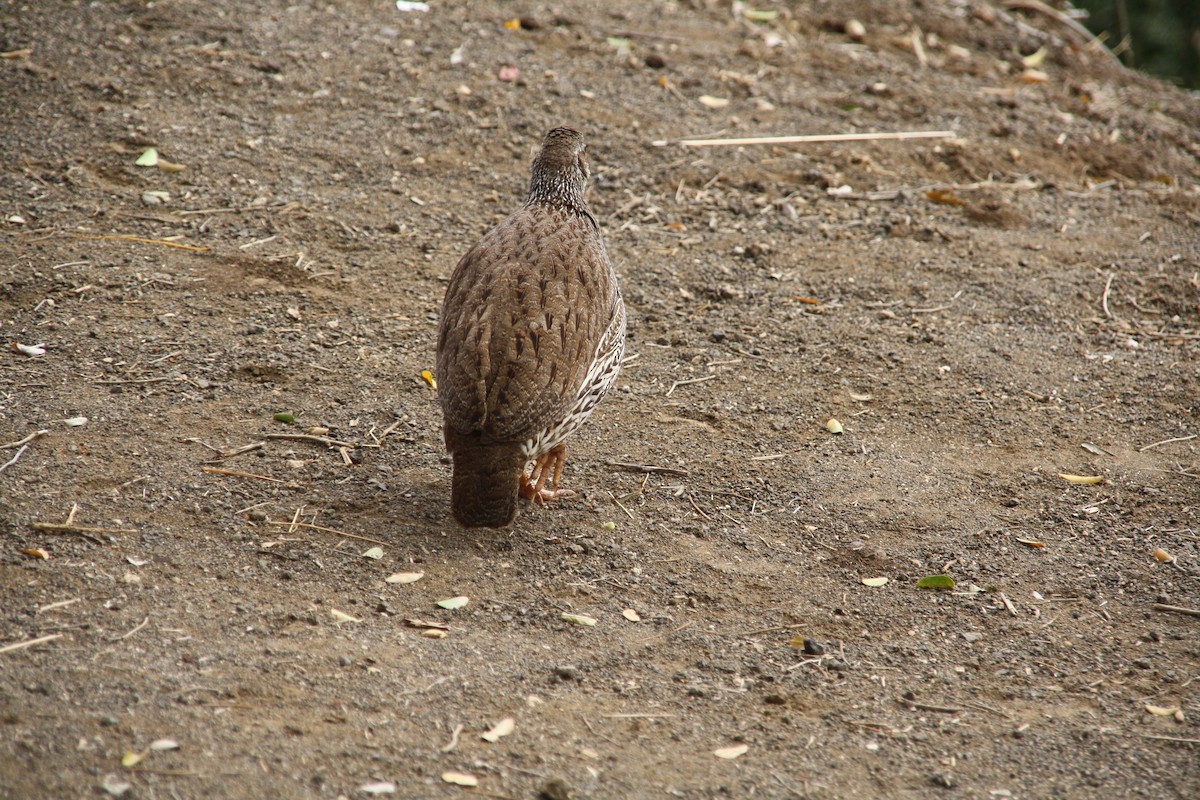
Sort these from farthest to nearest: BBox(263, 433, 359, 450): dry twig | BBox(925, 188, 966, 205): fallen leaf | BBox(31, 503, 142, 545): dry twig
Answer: BBox(925, 188, 966, 205): fallen leaf → BBox(263, 433, 359, 450): dry twig → BBox(31, 503, 142, 545): dry twig

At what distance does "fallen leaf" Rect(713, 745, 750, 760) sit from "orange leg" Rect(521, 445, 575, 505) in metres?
1.63

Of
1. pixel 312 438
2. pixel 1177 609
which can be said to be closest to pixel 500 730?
pixel 312 438

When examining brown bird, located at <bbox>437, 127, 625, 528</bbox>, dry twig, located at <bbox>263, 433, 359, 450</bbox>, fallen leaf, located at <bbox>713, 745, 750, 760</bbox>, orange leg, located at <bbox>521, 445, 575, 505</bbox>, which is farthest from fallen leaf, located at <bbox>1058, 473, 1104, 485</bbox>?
dry twig, located at <bbox>263, 433, 359, 450</bbox>

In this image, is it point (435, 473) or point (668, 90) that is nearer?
point (435, 473)

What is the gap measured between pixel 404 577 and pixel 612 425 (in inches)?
66.2

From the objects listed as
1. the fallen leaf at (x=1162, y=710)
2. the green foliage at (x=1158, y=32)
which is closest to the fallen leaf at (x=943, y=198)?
the fallen leaf at (x=1162, y=710)

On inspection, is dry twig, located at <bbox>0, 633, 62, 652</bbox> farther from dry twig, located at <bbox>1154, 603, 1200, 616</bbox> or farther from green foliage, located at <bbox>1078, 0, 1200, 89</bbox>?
green foliage, located at <bbox>1078, 0, 1200, 89</bbox>

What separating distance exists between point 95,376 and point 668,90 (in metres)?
5.18

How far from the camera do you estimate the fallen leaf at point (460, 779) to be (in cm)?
340

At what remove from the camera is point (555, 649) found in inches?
162

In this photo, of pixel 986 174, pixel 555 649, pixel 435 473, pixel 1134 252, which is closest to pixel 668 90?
pixel 986 174

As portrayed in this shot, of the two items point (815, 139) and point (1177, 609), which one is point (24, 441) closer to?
point (1177, 609)

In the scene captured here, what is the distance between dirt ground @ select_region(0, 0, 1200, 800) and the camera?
12.2ft

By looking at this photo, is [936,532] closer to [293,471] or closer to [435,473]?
[435,473]
